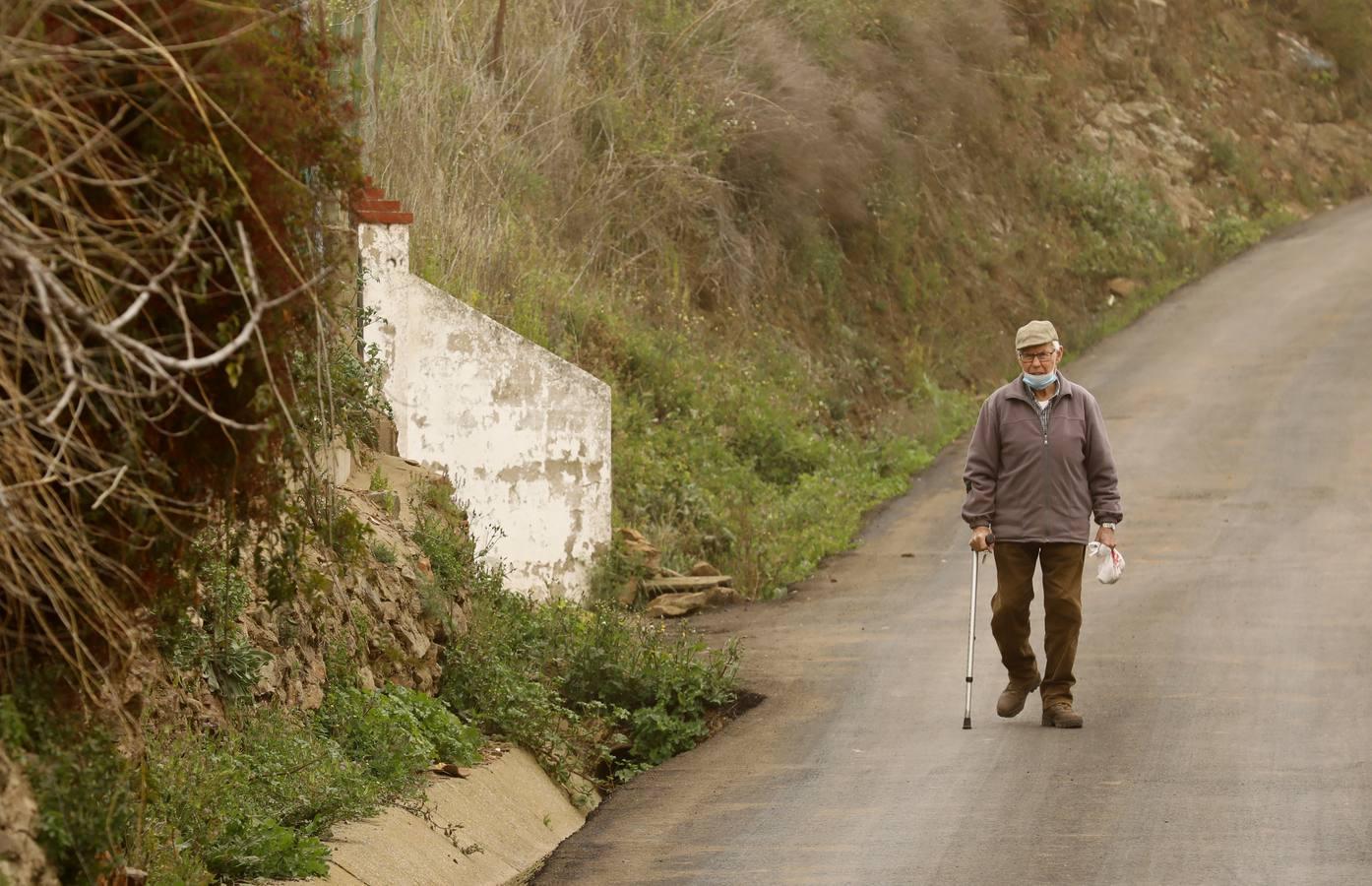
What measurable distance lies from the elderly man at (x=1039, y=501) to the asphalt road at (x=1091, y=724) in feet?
1.46

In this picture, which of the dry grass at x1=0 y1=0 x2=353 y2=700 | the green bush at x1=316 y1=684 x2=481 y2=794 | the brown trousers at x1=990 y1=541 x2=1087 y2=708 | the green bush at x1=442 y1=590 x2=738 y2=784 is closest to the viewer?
A: the dry grass at x1=0 y1=0 x2=353 y2=700

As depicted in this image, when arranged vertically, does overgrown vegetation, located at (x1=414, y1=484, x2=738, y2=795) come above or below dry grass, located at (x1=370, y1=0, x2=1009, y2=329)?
below

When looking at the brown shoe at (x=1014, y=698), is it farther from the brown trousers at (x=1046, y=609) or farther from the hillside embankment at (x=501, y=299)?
the hillside embankment at (x=501, y=299)

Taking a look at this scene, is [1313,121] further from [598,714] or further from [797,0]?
[598,714]

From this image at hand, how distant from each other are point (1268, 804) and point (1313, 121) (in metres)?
33.2

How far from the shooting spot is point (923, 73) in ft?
98.9

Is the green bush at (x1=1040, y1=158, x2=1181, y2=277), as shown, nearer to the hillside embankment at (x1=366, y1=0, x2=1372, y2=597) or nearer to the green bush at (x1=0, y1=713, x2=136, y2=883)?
the hillside embankment at (x1=366, y1=0, x2=1372, y2=597)

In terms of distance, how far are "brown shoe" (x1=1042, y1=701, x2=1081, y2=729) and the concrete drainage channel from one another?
2.58 metres

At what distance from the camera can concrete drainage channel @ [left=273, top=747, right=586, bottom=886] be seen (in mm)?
7656

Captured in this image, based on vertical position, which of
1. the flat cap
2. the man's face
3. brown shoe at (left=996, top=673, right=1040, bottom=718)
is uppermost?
the flat cap

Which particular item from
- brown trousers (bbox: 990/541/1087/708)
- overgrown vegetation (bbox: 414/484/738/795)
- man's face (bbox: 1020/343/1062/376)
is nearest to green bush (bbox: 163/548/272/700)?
overgrown vegetation (bbox: 414/484/738/795)

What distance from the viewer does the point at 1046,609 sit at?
415 inches

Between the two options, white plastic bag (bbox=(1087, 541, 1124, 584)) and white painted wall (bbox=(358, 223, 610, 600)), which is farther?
white painted wall (bbox=(358, 223, 610, 600))

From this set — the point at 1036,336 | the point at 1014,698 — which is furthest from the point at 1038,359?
the point at 1014,698
